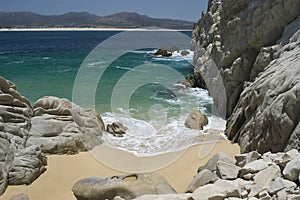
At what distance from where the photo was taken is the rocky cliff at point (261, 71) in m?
7.13

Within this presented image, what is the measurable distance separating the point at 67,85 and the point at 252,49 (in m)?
15.1

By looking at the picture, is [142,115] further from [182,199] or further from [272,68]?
[182,199]

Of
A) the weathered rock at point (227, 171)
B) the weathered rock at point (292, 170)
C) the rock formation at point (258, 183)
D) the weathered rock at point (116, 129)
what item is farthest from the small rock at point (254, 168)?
the weathered rock at point (116, 129)

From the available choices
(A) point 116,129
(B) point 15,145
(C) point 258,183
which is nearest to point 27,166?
(B) point 15,145

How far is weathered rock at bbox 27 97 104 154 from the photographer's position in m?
9.49

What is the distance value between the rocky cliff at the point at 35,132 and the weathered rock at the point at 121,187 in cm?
192

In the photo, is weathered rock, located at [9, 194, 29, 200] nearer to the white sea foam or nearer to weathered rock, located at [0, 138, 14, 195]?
weathered rock, located at [0, 138, 14, 195]

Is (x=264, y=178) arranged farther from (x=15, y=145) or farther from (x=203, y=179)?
(x=15, y=145)

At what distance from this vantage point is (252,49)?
12.4m

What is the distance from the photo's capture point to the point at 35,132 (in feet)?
31.4

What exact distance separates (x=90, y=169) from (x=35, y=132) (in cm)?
228

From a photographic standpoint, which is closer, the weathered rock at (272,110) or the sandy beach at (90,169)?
the weathered rock at (272,110)

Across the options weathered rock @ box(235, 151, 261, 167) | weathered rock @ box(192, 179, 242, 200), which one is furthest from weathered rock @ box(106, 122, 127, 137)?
weathered rock @ box(192, 179, 242, 200)

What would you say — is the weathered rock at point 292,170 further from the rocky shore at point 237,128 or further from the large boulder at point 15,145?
the large boulder at point 15,145
